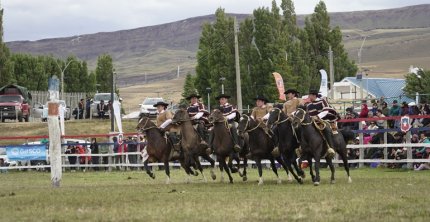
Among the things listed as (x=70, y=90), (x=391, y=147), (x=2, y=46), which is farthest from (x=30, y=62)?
(x=391, y=147)

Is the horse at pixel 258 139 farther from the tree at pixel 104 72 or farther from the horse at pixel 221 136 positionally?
the tree at pixel 104 72

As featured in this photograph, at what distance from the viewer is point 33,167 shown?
43.5 meters

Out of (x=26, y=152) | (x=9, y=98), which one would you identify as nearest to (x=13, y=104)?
(x=9, y=98)

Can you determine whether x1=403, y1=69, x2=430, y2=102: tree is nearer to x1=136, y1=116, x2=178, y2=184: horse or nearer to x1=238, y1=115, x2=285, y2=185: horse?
x1=136, y1=116, x2=178, y2=184: horse

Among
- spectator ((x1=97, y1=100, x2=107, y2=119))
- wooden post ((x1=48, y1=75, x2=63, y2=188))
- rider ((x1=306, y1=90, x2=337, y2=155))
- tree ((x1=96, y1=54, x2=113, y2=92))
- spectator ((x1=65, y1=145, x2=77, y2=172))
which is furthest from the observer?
tree ((x1=96, y1=54, x2=113, y2=92))

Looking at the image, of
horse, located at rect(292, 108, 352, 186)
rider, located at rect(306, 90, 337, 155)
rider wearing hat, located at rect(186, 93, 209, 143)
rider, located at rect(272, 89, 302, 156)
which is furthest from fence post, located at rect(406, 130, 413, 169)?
horse, located at rect(292, 108, 352, 186)

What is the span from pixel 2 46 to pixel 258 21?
25836 mm

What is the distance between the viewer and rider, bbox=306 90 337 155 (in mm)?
23891

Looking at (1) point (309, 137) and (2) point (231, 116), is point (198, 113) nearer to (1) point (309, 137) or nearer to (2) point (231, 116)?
(2) point (231, 116)

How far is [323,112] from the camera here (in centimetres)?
2431

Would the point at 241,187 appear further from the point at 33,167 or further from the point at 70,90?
the point at 70,90

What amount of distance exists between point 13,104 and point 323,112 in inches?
1921

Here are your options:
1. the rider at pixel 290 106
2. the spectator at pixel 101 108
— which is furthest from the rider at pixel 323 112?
the spectator at pixel 101 108

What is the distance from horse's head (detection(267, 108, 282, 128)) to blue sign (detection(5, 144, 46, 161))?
21643 millimetres
